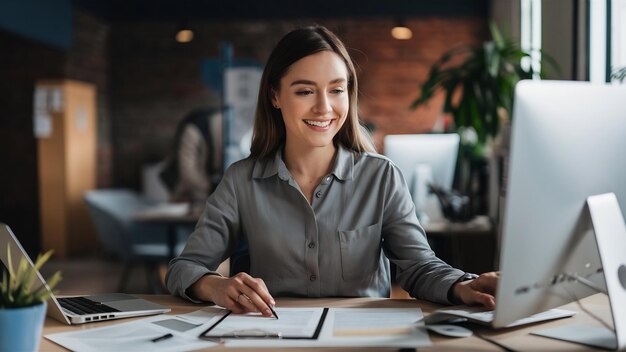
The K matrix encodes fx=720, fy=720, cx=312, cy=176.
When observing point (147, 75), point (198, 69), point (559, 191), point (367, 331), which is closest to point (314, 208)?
A: point (367, 331)

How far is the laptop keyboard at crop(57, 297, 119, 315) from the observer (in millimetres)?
A: 1490

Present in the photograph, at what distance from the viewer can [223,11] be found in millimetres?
8484

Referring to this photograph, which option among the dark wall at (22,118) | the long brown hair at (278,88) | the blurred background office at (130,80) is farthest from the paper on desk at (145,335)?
the dark wall at (22,118)

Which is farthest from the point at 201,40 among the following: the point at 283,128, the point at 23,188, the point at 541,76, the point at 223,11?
the point at 283,128

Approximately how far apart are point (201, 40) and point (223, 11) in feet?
1.46

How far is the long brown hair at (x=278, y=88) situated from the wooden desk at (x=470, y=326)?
1.73 feet

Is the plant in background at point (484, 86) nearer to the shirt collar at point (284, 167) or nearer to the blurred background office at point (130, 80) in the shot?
the blurred background office at point (130, 80)

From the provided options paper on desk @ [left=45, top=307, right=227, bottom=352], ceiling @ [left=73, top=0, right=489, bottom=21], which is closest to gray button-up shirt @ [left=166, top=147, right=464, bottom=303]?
paper on desk @ [left=45, top=307, right=227, bottom=352]

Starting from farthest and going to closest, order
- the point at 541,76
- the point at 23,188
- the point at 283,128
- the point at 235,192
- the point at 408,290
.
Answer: the point at 23,188, the point at 541,76, the point at 283,128, the point at 235,192, the point at 408,290

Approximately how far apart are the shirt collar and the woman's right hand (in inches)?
16.6

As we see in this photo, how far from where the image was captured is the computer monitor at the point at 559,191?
44.4 inches

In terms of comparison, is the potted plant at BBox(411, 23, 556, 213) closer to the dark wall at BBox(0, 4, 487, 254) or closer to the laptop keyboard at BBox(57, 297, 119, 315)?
the dark wall at BBox(0, 4, 487, 254)

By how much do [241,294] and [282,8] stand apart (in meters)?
7.26

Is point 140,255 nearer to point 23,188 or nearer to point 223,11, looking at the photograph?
point 23,188
